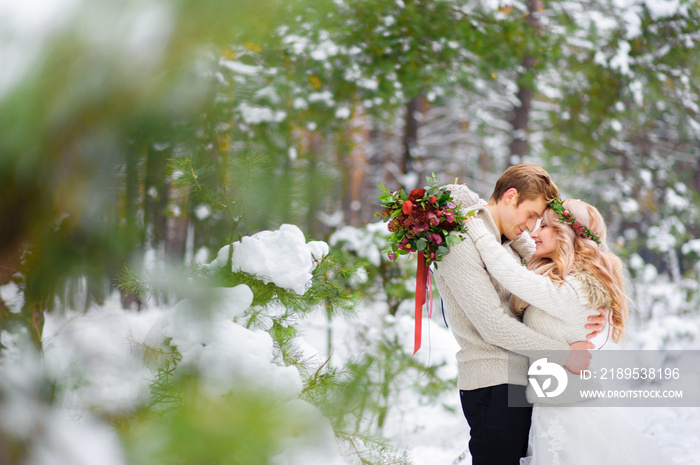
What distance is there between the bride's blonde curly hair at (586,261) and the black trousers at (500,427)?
1.55 feet

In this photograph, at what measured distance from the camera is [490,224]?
1.92 metres

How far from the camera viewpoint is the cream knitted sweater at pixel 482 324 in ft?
5.92

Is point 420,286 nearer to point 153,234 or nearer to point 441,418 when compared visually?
point 153,234

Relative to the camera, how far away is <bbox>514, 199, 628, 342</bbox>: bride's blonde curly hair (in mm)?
1927

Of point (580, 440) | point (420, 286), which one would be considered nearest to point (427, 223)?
A: point (420, 286)

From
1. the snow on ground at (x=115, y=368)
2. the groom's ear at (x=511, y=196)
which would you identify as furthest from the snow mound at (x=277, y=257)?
the groom's ear at (x=511, y=196)

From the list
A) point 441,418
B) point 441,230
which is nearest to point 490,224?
point 441,230

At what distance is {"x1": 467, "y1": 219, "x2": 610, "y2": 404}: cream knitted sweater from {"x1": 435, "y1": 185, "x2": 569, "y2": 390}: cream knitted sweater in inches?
1.4

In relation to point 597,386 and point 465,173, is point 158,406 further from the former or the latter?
point 465,173

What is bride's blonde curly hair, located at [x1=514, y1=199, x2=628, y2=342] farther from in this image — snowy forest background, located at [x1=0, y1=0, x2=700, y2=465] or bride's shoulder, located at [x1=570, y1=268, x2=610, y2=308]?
snowy forest background, located at [x1=0, y1=0, x2=700, y2=465]

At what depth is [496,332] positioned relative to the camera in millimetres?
1823

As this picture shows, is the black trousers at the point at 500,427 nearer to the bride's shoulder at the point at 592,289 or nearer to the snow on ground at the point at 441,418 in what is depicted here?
the bride's shoulder at the point at 592,289

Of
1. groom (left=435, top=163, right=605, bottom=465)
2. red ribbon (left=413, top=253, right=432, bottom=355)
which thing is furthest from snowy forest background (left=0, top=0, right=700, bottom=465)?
→ groom (left=435, top=163, right=605, bottom=465)

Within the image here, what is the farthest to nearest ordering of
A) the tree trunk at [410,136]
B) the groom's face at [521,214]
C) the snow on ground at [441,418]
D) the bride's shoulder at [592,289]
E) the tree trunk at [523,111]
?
the tree trunk at [410,136]
the tree trunk at [523,111]
the snow on ground at [441,418]
the groom's face at [521,214]
the bride's shoulder at [592,289]
